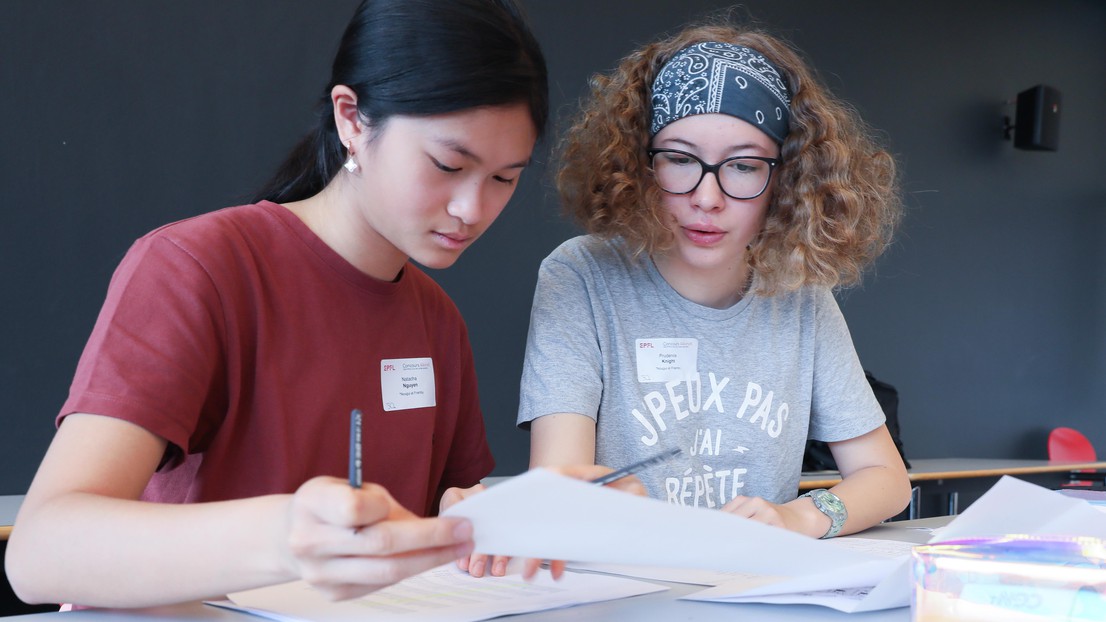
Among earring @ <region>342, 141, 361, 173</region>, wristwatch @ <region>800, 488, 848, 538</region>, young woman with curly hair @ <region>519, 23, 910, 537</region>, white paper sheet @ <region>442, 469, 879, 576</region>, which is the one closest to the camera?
white paper sheet @ <region>442, 469, 879, 576</region>

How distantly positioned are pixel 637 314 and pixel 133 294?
801 millimetres

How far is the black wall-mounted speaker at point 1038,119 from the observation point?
16.2ft

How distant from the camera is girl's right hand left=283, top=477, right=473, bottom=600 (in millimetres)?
655

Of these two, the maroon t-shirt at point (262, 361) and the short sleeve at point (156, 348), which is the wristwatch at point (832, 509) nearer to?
the maroon t-shirt at point (262, 361)

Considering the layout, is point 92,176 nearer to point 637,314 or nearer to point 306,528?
point 637,314

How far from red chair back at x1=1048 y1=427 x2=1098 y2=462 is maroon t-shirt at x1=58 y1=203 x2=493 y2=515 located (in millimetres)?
4529

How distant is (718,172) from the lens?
148cm

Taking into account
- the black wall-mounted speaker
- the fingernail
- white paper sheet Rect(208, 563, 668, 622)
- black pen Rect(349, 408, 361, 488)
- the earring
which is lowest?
white paper sheet Rect(208, 563, 668, 622)

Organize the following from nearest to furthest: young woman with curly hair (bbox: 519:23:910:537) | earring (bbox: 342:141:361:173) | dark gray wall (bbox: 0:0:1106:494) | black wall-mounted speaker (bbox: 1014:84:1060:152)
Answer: earring (bbox: 342:141:361:173) < young woman with curly hair (bbox: 519:23:910:537) < dark gray wall (bbox: 0:0:1106:494) < black wall-mounted speaker (bbox: 1014:84:1060:152)

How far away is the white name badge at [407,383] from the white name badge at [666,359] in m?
0.35

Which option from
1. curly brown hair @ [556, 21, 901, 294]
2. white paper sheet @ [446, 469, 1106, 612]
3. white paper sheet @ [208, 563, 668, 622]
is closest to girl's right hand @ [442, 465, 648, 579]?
white paper sheet @ [208, 563, 668, 622]

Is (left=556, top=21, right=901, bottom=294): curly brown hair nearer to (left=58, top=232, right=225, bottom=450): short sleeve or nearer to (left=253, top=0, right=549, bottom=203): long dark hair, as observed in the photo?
(left=253, top=0, right=549, bottom=203): long dark hair

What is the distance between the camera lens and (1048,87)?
16.3ft

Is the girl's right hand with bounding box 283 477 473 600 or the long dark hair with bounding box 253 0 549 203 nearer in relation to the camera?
the girl's right hand with bounding box 283 477 473 600
